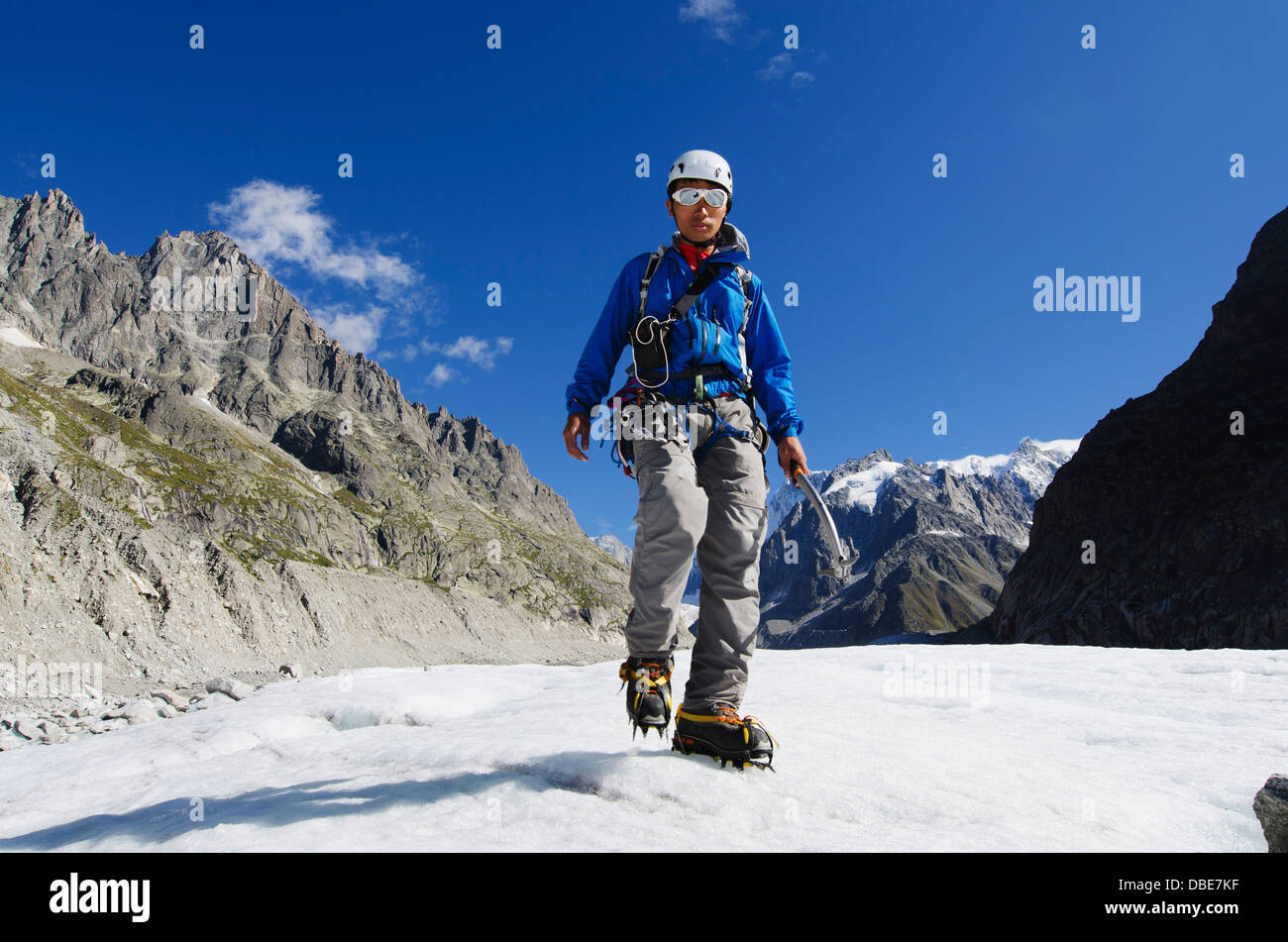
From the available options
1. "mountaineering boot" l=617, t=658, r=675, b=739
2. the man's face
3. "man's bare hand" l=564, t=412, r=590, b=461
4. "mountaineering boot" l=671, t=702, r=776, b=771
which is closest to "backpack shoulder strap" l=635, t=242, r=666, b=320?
the man's face

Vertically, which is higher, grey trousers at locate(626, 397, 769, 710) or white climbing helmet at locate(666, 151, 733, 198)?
white climbing helmet at locate(666, 151, 733, 198)

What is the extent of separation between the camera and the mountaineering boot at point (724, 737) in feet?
16.0

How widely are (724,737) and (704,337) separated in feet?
10.9

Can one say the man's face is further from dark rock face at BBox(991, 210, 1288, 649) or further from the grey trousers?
dark rock face at BBox(991, 210, 1288, 649)

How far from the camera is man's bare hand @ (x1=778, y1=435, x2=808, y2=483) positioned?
253 inches

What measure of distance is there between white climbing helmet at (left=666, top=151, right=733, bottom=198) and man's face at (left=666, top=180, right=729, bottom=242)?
6 cm

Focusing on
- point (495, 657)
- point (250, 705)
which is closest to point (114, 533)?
point (495, 657)

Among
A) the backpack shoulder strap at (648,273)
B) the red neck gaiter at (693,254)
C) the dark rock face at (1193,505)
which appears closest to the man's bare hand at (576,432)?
the backpack shoulder strap at (648,273)

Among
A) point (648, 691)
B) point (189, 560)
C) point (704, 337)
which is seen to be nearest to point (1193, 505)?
point (704, 337)

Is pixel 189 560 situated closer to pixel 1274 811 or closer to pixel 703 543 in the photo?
pixel 703 543

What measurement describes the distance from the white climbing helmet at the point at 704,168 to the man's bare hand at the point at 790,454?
98.4 inches
